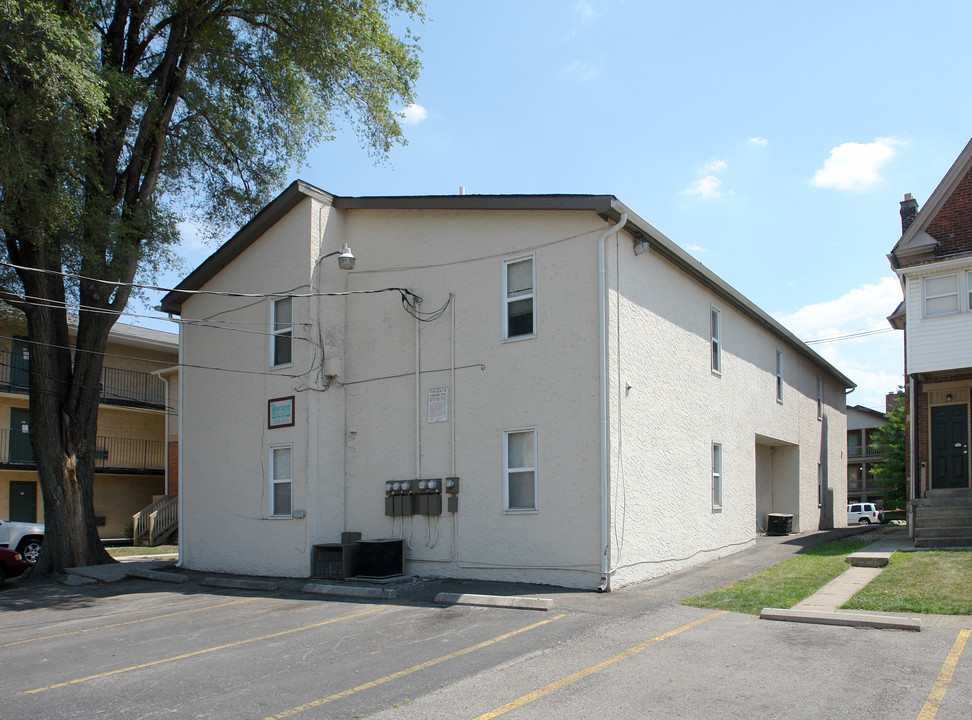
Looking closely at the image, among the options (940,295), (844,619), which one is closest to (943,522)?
(940,295)

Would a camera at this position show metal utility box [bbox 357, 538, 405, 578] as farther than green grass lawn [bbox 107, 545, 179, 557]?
No

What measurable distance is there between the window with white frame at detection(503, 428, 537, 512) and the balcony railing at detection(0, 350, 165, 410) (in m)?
19.4

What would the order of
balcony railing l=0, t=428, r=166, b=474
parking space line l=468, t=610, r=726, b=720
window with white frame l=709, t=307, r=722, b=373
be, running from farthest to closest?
balcony railing l=0, t=428, r=166, b=474, window with white frame l=709, t=307, r=722, b=373, parking space line l=468, t=610, r=726, b=720

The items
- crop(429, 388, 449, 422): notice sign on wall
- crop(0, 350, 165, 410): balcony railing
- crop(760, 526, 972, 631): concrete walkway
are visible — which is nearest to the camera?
crop(760, 526, 972, 631): concrete walkway

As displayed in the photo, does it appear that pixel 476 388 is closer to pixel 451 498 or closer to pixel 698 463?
pixel 451 498

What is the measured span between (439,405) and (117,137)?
356 inches

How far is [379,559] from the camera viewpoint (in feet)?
43.5

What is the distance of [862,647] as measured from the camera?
26.0ft

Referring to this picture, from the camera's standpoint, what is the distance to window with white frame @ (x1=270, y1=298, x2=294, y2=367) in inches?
612

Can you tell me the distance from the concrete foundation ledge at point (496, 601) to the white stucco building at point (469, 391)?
1520 millimetres

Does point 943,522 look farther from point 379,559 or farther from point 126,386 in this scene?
point 126,386

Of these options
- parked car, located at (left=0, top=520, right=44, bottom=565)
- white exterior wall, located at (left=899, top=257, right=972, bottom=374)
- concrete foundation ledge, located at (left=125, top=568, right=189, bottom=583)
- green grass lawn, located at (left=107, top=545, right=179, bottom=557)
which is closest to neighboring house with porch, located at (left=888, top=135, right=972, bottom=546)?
white exterior wall, located at (left=899, top=257, right=972, bottom=374)

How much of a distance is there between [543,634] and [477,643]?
0.80 meters

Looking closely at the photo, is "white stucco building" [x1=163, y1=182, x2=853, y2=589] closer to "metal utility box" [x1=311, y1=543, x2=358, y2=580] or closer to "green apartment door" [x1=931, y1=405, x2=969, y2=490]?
"metal utility box" [x1=311, y1=543, x2=358, y2=580]
